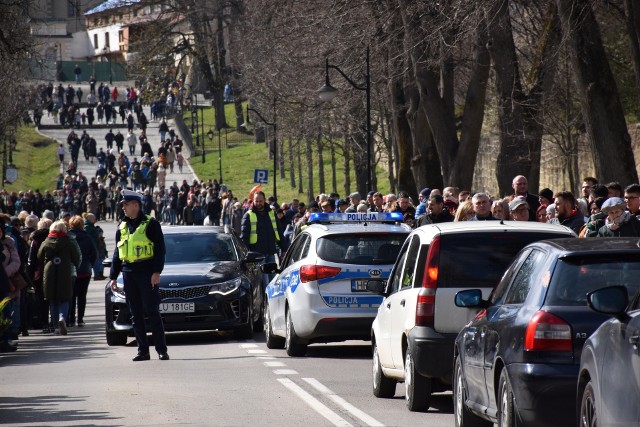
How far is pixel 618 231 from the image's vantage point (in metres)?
14.8

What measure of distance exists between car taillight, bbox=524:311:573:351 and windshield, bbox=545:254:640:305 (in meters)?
0.12

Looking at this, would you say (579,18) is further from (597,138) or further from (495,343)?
(495,343)

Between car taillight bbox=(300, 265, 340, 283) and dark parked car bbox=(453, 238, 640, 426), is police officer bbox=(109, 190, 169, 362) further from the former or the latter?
dark parked car bbox=(453, 238, 640, 426)

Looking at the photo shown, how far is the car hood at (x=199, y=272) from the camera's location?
1889 centimetres

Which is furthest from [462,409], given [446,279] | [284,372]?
[284,372]

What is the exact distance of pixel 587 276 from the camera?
28.1 ft

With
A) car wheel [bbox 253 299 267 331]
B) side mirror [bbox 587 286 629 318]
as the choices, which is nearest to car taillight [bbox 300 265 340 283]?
car wheel [bbox 253 299 267 331]

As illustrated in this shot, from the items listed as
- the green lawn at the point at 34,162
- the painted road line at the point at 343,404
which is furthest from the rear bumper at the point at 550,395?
the green lawn at the point at 34,162

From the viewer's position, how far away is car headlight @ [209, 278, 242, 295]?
18.9 metres

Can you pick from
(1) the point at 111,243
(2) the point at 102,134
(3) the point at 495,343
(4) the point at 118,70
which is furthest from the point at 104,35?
(3) the point at 495,343

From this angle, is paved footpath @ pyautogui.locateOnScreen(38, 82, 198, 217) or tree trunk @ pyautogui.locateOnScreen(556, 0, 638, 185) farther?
paved footpath @ pyautogui.locateOnScreen(38, 82, 198, 217)

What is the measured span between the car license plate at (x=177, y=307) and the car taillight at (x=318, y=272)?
109 inches

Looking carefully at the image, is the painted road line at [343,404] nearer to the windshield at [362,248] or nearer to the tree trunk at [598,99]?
the windshield at [362,248]

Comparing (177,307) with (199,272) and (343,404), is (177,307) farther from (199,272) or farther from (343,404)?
(343,404)
